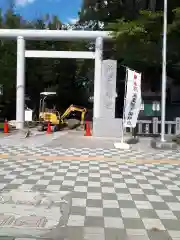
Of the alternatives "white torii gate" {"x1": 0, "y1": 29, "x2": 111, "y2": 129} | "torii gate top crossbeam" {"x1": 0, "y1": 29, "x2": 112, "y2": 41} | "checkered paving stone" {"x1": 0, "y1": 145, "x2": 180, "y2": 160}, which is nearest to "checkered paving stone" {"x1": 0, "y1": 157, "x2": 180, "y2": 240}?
"checkered paving stone" {"x1": 0, "y1": 145, "x2": 180, "y2": 160}

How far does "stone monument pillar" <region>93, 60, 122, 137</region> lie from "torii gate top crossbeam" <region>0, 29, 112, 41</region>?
135 inches

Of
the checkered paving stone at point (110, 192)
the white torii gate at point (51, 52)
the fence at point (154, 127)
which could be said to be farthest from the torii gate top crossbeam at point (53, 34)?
the checkered paving stone at point (110, 192)

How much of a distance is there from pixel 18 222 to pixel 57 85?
98.0ft

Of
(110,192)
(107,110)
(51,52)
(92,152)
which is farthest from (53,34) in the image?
(110,192)

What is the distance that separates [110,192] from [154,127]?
9.97 m

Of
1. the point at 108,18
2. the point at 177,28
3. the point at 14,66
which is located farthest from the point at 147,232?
the point at 14,66

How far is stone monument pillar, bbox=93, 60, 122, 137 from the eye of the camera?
16.4 metres

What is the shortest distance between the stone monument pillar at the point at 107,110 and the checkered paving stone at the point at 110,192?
643cm

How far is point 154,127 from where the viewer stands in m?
16.2

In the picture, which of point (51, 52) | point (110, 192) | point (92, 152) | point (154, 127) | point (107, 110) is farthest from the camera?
point (51, 52)

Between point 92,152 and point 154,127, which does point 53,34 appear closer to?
point 154,127

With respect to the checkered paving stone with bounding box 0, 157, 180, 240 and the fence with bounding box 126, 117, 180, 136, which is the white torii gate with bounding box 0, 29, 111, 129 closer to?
the fence with bounding box 126, 117, 180, 136

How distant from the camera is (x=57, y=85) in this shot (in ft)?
112

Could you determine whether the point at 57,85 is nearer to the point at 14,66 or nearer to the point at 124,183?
the point at 14,66
